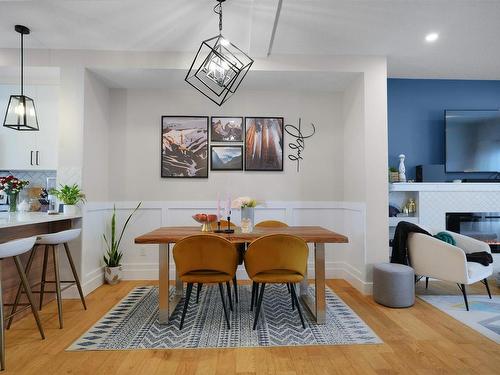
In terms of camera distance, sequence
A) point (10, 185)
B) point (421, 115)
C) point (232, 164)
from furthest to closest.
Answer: point (421, 115) → point (232, 164) → point (10, 185)

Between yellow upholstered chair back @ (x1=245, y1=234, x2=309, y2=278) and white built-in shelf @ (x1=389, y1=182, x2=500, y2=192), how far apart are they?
2.20 meters

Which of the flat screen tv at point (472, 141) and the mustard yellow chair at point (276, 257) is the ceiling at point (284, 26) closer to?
the flat screen tv at point (472, 141)

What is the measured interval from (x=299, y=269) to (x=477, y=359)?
4.39ft

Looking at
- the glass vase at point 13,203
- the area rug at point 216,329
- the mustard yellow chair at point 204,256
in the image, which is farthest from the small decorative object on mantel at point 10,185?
the mustard yellow chair at point 204,256

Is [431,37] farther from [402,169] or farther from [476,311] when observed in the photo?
[476,311]

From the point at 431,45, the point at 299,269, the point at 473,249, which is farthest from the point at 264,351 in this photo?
the point at 431,45

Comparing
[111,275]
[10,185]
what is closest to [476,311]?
[111,275]

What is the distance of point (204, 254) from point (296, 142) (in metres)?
2.37

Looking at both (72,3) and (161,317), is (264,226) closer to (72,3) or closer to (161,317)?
(161,317)

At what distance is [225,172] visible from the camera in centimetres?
420

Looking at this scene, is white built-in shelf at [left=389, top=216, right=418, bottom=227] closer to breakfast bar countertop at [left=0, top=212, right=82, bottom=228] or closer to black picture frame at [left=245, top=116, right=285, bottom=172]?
black picture frame at [left=245, top=116, right=285, bottom=172]

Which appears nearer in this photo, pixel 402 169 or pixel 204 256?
pixel 204 256

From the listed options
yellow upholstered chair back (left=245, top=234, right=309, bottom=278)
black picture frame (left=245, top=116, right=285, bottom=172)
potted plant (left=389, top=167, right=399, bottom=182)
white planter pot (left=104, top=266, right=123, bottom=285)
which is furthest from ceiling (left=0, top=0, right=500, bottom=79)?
white planter pot (left=104, top=266, right=123, bottom=285)

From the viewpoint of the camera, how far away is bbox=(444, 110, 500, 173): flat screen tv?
4.27m
